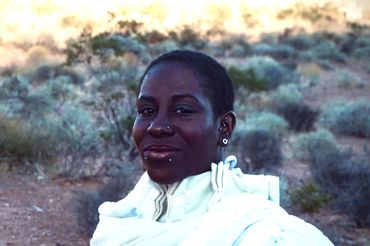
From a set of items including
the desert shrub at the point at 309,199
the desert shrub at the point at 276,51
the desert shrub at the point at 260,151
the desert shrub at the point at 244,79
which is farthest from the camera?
the desert shrub at the point at 276,51

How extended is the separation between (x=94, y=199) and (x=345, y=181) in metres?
Answer: 3.50

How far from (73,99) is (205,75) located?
14.6m

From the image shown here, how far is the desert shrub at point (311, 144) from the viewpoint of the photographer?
499 inches

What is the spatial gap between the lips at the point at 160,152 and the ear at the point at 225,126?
0.20 metres

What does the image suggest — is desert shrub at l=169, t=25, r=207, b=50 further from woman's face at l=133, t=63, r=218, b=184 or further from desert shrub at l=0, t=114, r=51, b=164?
woman's face at l=133, t=63, r=218, b=184

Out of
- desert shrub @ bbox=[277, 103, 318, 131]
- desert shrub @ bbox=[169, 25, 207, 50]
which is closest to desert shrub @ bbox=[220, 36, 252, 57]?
desert shrub @ bbox=[169, 25, 207, 50]

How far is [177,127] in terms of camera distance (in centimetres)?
233

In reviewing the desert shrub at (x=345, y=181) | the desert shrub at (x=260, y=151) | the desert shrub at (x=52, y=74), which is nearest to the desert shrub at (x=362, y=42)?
the desert shrub at (x=52, y=74)

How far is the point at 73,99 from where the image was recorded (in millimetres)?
16750

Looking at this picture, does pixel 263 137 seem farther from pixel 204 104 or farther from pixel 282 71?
pixel 282 71

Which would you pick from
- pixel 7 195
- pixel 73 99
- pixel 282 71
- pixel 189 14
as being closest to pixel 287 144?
pixel 73 99

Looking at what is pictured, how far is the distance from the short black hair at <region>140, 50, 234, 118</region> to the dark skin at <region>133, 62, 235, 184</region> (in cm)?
2

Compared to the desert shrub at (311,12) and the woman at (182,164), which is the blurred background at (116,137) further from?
the desert shrub at (311,12)

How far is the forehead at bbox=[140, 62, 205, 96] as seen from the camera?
234 centimetres
